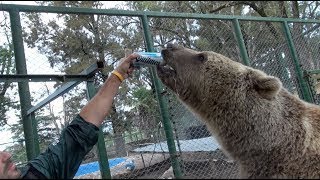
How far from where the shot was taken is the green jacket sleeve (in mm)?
3436

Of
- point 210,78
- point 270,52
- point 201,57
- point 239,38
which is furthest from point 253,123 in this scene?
point 270,52

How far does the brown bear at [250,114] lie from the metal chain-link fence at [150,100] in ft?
3.32

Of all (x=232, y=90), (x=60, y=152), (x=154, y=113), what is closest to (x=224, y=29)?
(x=154, y=113)

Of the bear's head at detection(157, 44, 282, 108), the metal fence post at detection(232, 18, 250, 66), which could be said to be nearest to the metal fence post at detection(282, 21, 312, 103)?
the metal fence post at detection(232, 18, 250, 66)

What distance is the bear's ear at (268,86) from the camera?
10.9 feet

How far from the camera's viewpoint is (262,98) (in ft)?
11.2

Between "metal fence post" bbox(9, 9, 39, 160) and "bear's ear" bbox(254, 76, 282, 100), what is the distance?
2493 millimetres

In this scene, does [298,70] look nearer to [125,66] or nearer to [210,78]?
[210,78]

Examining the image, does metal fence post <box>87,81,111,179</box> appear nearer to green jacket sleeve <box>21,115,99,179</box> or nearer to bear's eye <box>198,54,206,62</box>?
green jacket sleeve <box>21,115,99,179</box>

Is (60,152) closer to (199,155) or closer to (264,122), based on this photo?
(264,122)

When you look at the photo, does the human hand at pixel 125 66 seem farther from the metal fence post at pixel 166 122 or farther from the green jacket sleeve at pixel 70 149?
the metal fence post at pixel 166 122

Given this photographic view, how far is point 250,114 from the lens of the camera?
3338 mm

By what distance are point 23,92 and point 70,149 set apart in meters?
1.29

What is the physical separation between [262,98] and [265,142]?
422 mm
